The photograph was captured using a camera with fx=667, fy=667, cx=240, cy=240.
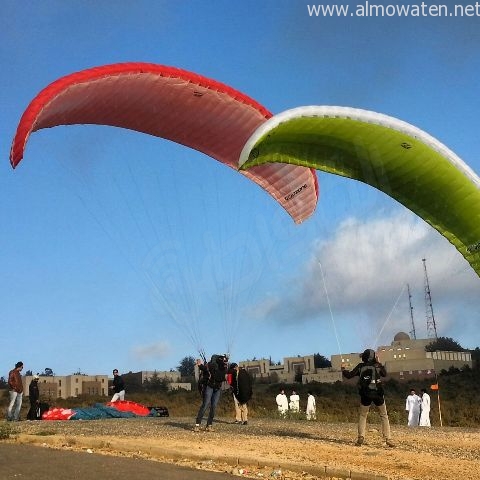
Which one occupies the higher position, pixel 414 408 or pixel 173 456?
pixel 414 408

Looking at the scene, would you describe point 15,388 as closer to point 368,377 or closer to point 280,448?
point 280,448

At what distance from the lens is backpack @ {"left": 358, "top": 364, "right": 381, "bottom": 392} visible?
1100 cm

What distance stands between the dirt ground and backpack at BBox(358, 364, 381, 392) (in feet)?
3.24

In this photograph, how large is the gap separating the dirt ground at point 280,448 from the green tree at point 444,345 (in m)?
75.3

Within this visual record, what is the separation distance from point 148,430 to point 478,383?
3939 centimetres

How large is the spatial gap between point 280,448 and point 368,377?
1.88 m

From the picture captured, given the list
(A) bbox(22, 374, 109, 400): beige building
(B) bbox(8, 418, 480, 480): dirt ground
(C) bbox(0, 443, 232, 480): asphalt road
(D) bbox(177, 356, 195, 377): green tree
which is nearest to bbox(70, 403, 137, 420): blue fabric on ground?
(B) bbox(8, 418, 480, 480): dirt ground

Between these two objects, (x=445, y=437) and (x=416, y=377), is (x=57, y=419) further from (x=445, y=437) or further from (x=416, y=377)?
(x=416, y=377)

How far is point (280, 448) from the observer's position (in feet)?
34.3

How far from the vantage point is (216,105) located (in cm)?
1212

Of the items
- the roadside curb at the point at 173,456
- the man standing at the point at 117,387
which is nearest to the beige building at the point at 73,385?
the man standing at the point at 117,387

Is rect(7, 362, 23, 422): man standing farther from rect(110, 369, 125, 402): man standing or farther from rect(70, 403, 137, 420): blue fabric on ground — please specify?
rect(110, 369, 125, 402): man standing

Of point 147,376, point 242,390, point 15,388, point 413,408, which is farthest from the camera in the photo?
point 147,376

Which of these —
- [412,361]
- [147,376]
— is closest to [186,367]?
[147,376]
